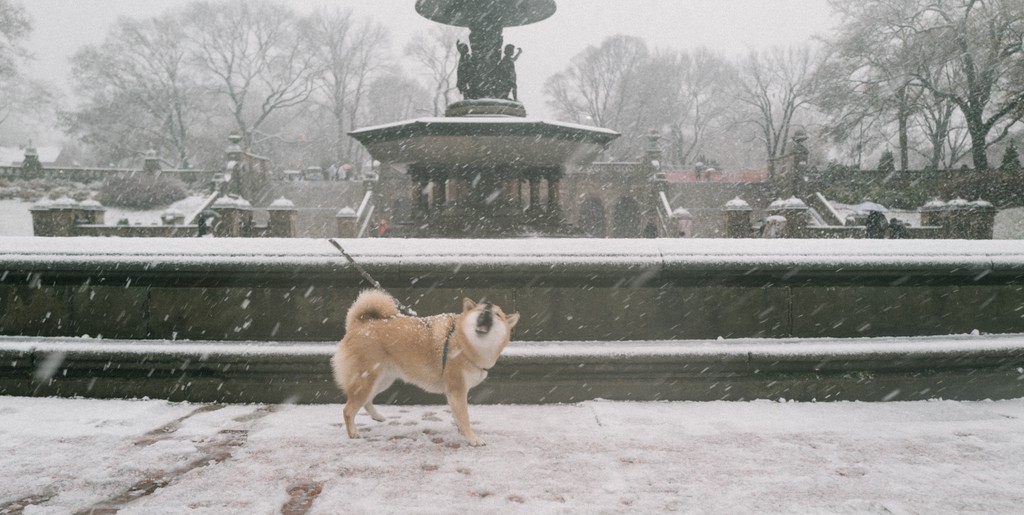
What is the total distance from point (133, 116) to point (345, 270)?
56.0 meters

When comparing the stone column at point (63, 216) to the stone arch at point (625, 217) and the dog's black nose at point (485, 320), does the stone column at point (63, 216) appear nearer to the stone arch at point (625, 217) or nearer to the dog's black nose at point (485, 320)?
the dog's black nose at point (485, 320)

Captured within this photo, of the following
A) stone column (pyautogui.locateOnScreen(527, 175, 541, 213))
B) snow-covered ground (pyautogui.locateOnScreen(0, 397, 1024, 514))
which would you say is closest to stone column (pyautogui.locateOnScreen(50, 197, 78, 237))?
stone column (pyautogui.locateOnScreen(527, 175, 541, 213))

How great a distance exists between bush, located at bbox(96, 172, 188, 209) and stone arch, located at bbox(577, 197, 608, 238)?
26.0 meters

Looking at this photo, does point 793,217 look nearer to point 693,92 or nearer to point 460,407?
point 460,407

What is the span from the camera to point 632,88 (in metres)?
59.8

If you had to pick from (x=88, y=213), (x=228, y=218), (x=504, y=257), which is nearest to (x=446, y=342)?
(x=504, y=257)

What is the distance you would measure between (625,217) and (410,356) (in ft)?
120

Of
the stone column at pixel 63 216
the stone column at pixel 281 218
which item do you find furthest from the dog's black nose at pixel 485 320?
the stone column at pixel 63 216

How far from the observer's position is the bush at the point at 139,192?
118ft

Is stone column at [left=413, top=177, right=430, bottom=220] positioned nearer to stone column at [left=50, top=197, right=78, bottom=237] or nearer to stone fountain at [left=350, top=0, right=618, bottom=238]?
stone fountain at [left=350, top=0, right=618, bottom=238]

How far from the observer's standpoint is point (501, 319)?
336 centimetres

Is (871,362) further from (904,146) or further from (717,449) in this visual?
(904,146)

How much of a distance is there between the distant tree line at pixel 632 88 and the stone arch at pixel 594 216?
44.6ft

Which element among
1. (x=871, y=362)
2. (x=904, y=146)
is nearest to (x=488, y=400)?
(x=871, y=362)
